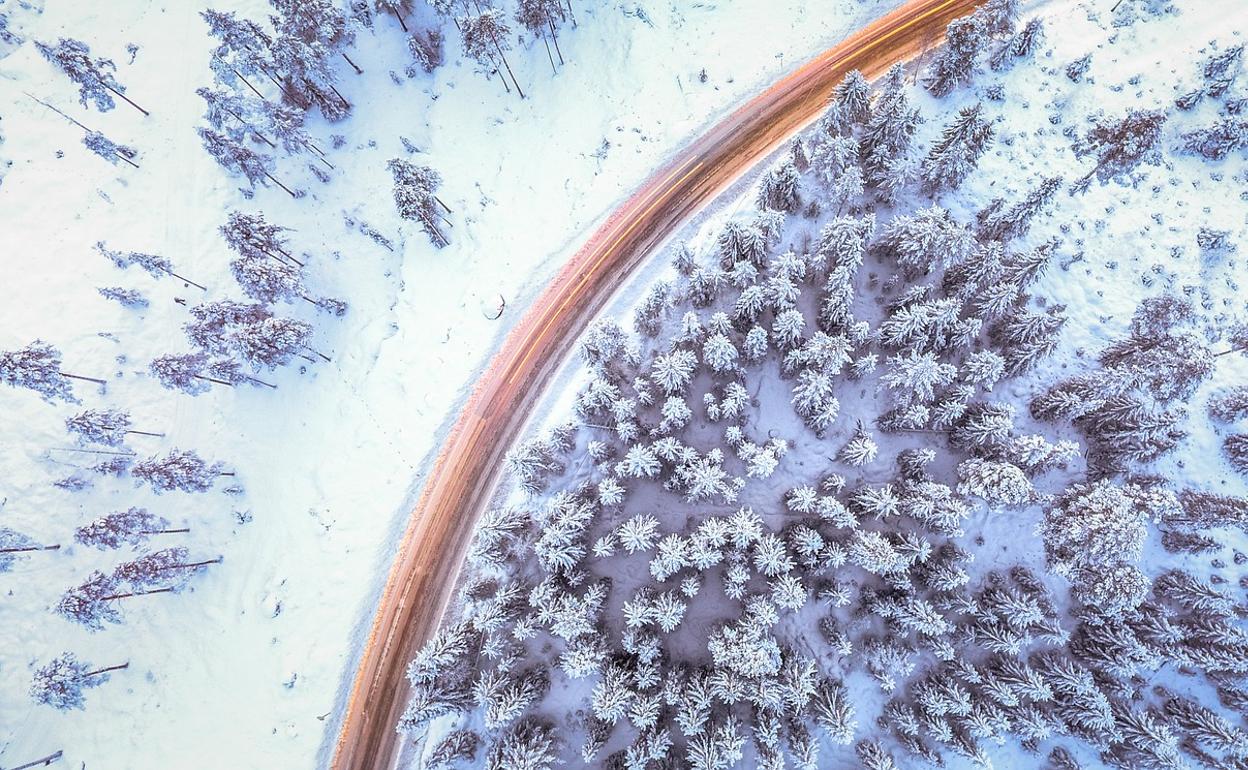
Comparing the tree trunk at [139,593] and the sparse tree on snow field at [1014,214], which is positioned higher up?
the tree trunk at [139,593]

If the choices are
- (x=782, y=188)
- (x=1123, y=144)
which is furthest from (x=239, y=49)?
(x=1123, y=144)

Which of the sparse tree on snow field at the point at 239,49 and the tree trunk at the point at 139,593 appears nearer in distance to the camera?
the tree trunk at the point at 139,593

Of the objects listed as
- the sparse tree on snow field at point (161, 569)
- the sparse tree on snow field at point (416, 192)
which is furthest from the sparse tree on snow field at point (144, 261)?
the sparse tree on snow field at point (161, 569)

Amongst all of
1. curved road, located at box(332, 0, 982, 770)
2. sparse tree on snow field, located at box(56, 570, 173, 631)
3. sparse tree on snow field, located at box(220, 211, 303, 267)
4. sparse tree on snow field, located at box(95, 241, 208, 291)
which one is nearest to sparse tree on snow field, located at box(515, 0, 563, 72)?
curved road, located at box(332, 0, 982, 770)

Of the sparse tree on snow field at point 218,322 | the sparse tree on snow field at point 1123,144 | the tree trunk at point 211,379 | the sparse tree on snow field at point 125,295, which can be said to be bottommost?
the sparse tree on snow field at point 1123,144

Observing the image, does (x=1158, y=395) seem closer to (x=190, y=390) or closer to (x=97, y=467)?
(x=190, y=390)

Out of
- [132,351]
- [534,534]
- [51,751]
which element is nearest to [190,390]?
[132,351]

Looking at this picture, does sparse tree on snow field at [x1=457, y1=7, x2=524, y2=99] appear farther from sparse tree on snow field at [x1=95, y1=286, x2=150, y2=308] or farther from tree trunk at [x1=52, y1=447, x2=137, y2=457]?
tree trunk at [x1=52, y1=447, x2=137, y2=457]

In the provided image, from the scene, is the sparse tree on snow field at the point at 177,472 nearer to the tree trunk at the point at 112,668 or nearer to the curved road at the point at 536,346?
the tree trunk at the point at 112,668
